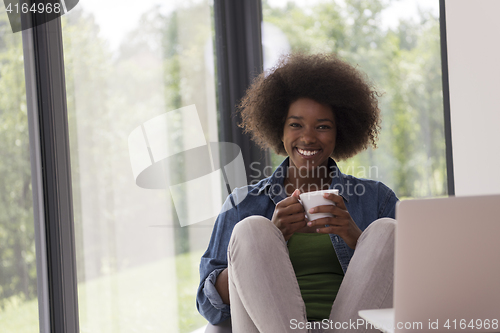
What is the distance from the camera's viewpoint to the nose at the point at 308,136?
1.61 metres

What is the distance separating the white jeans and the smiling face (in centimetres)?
47

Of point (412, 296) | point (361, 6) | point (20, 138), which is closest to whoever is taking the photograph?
point (412, 296)

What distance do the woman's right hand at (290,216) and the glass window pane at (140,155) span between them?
29.2 inches

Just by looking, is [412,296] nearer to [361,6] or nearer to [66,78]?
[66,78]

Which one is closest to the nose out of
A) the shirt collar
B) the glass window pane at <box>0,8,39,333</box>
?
the shirt collar

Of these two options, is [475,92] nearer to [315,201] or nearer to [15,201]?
[315,201]

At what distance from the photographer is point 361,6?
2.21 meters

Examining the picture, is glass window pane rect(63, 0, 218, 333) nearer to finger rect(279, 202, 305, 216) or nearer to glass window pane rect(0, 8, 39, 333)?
glass window pane rect(0, 8, 39, 333)

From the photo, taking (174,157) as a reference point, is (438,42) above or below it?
above

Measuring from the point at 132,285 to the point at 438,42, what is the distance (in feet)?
5.44

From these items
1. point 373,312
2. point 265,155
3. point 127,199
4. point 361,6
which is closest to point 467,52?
point 361,6

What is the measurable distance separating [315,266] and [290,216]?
0.28 metres

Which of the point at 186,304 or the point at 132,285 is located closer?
the point at 132,285

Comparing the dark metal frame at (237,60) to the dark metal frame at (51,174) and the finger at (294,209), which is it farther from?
the finger at (294,209)
